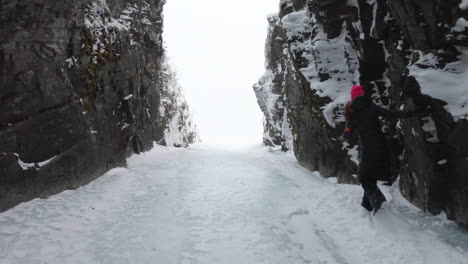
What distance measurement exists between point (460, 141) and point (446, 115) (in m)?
0.50

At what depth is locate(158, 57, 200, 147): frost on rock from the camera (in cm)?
2558

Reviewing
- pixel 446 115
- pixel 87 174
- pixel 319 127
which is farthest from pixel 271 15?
pixel 446 115

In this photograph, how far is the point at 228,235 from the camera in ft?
19.6

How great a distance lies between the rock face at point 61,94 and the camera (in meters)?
7.14

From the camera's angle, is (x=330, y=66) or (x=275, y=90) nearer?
(x=330, y=66)

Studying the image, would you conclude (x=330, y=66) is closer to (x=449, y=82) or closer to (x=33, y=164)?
(x=449, y=82)

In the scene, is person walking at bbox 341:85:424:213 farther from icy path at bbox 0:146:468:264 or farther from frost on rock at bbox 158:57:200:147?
frost on rock at bbox 158:57:200:147

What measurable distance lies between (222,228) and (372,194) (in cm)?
279

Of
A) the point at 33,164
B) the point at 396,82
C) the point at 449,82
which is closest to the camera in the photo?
the point at 449,82

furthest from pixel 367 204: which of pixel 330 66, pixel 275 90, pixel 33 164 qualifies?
pixel 275 90

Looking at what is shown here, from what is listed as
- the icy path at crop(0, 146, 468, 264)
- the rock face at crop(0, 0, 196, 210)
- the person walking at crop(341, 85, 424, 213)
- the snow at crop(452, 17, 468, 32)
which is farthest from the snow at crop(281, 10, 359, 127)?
the rock face at crop(0, 0, 196, 210)

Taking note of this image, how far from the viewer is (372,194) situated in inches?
249

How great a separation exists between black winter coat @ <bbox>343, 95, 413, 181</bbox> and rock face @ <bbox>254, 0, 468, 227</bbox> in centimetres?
59

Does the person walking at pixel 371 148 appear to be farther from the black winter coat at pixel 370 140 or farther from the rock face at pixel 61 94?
the rock face at pixel 61 94
